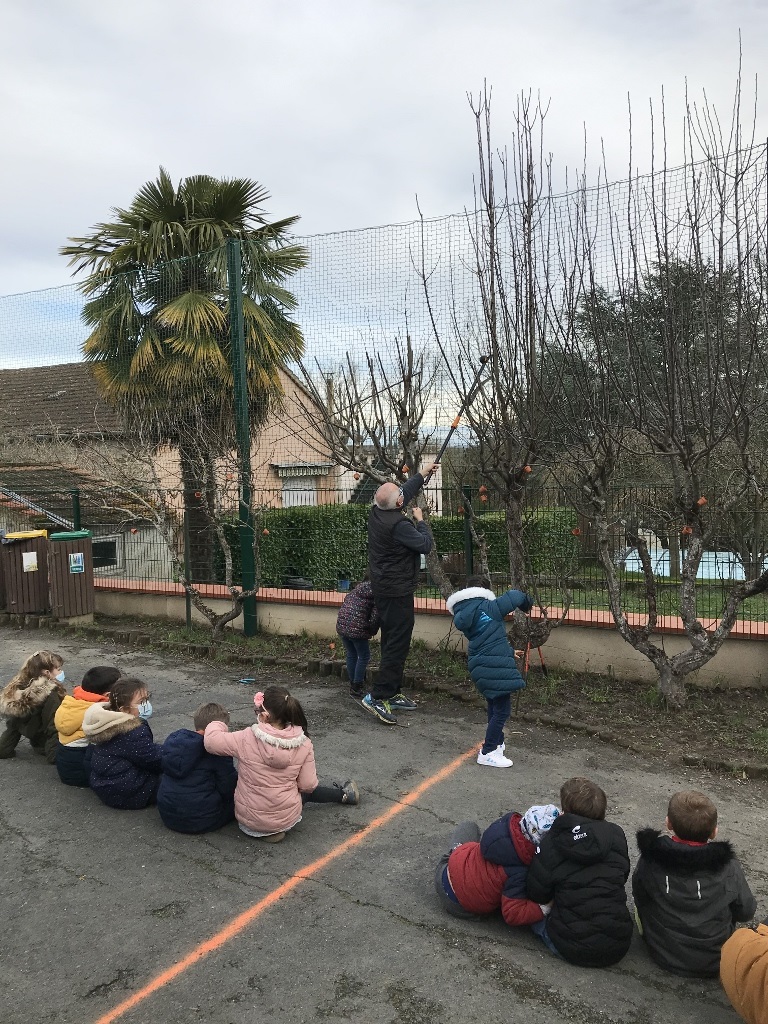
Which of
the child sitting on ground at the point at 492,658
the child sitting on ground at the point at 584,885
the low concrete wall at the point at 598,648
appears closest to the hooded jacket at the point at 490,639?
the child sitting on ground at the point at 492,658

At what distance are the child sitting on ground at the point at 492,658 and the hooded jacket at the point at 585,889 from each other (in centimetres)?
199

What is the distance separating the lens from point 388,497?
19.9 ft

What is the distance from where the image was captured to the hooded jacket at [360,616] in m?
6.29

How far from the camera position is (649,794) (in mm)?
4535

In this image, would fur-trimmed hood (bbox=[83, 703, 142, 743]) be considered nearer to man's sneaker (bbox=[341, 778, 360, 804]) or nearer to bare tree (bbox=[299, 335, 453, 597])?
man's sneaker (bbox=[341, 778, 360, 804])

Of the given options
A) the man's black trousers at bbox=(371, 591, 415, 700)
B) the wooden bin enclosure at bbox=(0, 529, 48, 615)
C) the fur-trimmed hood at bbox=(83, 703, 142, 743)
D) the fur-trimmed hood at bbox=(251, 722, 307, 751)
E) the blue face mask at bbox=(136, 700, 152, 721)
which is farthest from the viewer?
the wooden bin enclosure at bbox=(0, 529, 48, 615)

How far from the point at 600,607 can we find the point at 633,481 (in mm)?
1505

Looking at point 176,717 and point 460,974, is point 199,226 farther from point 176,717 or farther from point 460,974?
point 460,974

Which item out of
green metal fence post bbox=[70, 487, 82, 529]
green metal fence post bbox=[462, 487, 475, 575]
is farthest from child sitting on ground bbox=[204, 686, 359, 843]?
green metal fence post bbox=[70, 487, 82, 529]

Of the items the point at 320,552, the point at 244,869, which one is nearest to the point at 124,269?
the point at 320,552

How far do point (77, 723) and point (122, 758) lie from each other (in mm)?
472

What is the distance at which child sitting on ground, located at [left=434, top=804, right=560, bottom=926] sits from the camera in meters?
3.09

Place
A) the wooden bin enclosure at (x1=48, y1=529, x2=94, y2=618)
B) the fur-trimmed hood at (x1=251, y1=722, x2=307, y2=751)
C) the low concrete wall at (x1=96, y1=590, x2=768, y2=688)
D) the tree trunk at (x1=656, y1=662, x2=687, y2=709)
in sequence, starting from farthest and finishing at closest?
1. the wooden bin enclosure at (x1=48, y1=529, x2=94, y2=618)
2. the low concrete wall at (x1=96, y1=590, x2=768, y2=688)
3. the tree trunk at (x1=656, y1=662, x2=687, y2=709)
4. the fur-trimmed hood at (x1=251, y1=722, x2=307, y2=751)

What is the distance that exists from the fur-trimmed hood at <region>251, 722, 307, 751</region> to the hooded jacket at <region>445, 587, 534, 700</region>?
151 cm
